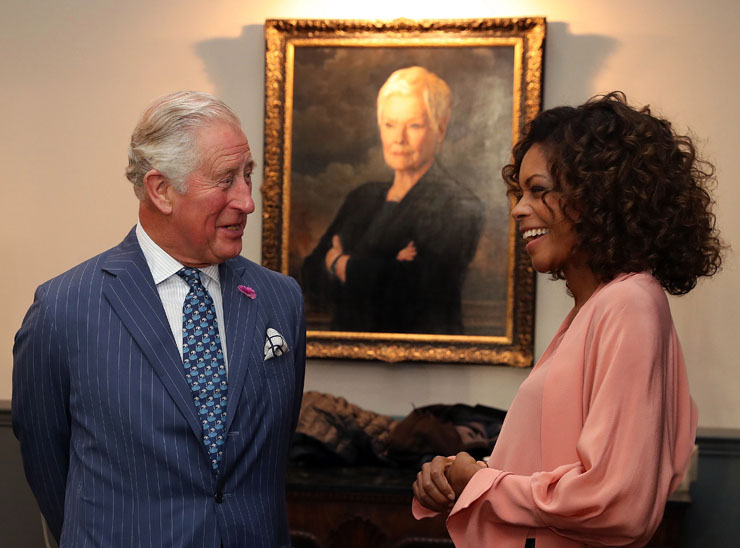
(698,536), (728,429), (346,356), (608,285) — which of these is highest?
(608,285)

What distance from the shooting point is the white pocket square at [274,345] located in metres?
2.48

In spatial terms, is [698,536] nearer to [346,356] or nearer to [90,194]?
[346,356]

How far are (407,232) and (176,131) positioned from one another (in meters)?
2.49

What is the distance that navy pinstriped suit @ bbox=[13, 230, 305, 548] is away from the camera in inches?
88.4

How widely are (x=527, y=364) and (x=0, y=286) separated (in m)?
2.89

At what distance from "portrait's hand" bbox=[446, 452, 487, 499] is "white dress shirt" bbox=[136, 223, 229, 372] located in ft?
2.11

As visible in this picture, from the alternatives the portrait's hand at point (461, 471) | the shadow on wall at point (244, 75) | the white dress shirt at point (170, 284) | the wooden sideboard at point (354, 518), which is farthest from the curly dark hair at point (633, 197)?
the shadow on wall at point (244, 75)

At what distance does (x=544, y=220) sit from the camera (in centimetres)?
231

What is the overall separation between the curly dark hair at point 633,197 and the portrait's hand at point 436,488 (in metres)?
0.65

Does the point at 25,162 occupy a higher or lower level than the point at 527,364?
higher

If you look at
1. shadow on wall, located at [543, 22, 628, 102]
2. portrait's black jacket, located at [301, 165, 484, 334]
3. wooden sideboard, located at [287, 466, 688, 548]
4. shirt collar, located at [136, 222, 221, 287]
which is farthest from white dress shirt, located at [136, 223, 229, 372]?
shadow on wall, located at [543, 22, 628, 102]

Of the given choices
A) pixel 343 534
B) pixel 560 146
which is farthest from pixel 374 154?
pixel 560 146

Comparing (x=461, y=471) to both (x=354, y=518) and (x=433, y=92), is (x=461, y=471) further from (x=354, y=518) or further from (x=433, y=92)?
(x=433, y=92)

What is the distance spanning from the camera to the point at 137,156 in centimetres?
248
